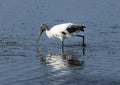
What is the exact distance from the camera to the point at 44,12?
84.6ft

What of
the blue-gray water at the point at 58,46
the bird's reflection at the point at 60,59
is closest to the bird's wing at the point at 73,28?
the blue-gray water at the point at 58,46

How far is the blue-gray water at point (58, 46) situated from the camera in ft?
44.6

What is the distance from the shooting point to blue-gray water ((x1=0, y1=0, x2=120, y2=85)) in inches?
535

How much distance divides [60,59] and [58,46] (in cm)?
231

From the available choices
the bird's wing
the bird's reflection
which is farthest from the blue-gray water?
the bird's wing

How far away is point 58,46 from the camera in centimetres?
1852

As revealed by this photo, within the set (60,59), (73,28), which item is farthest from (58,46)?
(60,59)

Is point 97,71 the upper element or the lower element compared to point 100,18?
lower

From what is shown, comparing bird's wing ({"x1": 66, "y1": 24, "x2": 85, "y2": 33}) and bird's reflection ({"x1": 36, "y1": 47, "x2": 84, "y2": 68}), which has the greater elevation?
bird's wing ({"x1": 66, "y1": 24, "x2": 85, "y2": 33})

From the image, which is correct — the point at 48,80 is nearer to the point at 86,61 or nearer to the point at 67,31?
the point at 86,61

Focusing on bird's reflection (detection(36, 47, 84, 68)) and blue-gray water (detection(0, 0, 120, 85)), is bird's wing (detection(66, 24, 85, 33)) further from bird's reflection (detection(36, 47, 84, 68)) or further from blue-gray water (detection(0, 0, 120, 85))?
bird's reflection (detection(36, 47, 84, 68))

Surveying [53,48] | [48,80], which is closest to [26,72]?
[48,80]

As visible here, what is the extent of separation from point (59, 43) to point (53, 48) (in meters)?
1.29

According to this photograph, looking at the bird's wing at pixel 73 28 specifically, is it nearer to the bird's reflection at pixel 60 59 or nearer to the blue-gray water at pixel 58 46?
the blue-gray water at pixel 58 46
